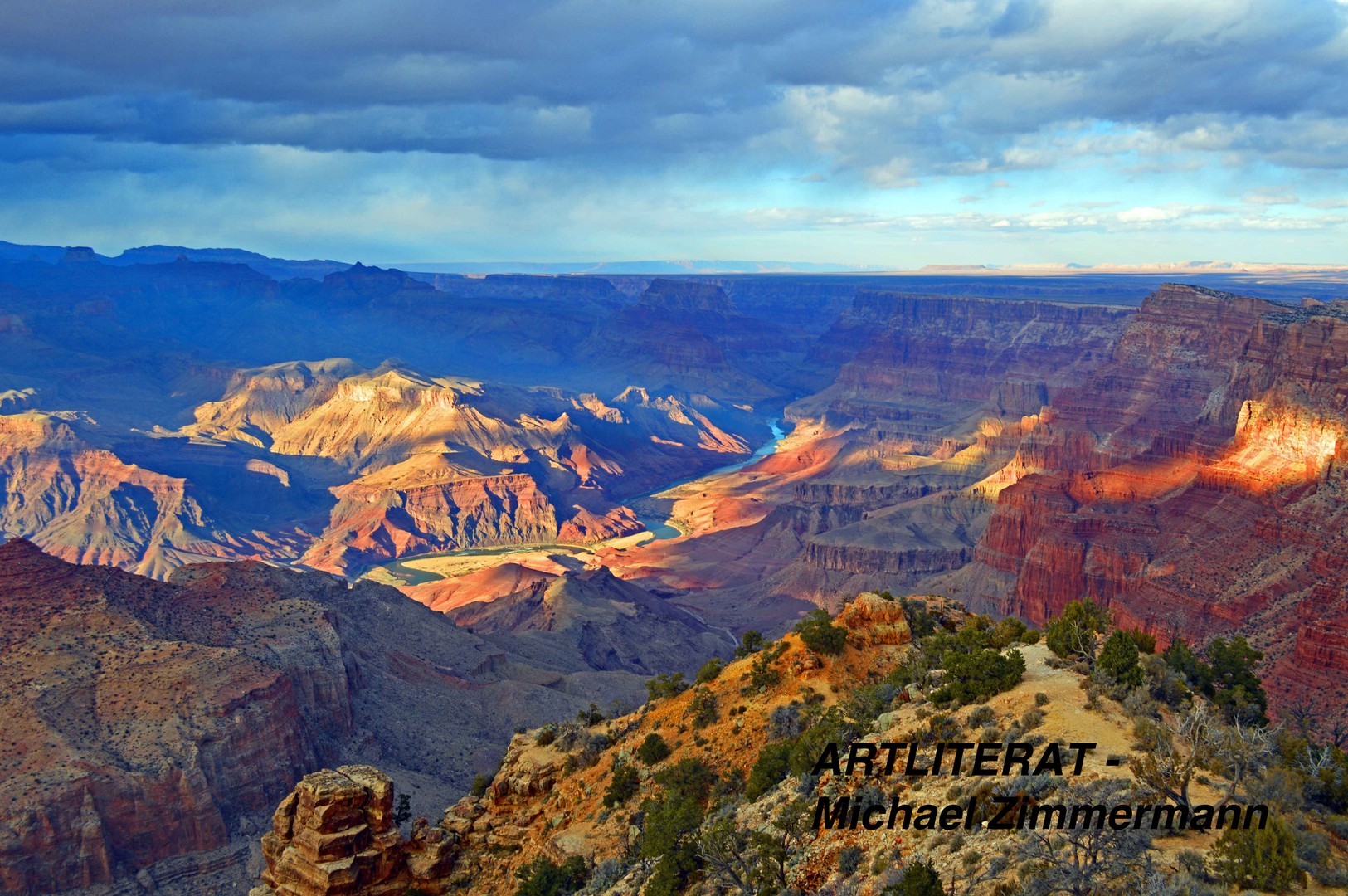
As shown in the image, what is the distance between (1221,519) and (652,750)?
68795 mm

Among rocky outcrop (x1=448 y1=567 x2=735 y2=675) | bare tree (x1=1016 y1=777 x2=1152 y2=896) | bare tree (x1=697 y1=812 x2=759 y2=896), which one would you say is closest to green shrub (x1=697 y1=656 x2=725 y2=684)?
bare tree (x1=697 y1=812 x2=759 y2=896)

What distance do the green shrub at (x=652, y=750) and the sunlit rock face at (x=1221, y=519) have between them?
44.0 metres

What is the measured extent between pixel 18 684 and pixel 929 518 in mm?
112137

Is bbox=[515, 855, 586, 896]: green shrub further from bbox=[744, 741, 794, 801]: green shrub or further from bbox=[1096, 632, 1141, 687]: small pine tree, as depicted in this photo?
bbox=[1096, 632, 1141, 687]: small pine tree

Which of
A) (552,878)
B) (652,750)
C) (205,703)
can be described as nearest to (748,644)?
(652,750)

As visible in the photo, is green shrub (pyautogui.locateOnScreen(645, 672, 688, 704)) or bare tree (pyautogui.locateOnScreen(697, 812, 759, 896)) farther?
green shrub (pyautogui.locateOnScreen(645, 672, 688, 704))

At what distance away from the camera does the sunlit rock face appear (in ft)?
237

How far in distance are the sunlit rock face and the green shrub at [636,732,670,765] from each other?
44.0 metres

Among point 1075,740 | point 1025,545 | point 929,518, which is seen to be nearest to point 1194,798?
point 1075,740

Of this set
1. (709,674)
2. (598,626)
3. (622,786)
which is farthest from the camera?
(598,626)

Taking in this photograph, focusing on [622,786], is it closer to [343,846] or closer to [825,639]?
[825,639]

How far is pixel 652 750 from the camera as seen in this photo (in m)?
36.2

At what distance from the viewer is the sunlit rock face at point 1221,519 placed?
72188 millimetres

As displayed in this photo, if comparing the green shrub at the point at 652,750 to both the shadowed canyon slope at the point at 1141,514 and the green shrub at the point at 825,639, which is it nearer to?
the green shrub at the point at 825,639
